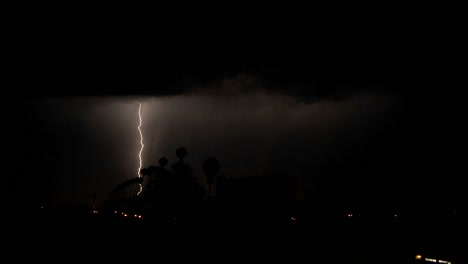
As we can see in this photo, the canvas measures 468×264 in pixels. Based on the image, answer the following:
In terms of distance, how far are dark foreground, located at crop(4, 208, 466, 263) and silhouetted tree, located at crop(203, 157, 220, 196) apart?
48.6 m

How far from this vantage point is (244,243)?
2206cm

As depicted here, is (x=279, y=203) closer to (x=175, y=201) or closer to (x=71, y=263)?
(x=175, y=201)

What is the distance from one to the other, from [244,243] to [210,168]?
174 ft

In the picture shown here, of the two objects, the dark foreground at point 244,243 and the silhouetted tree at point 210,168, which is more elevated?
the silhouetted tree at point 210,168

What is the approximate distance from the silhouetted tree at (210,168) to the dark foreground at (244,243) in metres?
48.6

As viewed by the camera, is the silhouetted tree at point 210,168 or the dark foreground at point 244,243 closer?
the dark foreground at point 244,243

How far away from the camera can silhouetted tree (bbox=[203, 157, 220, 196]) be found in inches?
2950

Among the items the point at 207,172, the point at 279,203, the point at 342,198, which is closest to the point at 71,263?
the point at 279,203

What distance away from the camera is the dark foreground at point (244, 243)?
62.0ft

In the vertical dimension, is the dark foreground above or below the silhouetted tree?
below

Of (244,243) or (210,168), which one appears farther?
(210,168)

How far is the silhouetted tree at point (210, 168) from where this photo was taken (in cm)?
7494

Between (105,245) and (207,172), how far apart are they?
54614 mm

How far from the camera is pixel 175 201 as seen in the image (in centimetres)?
8438
